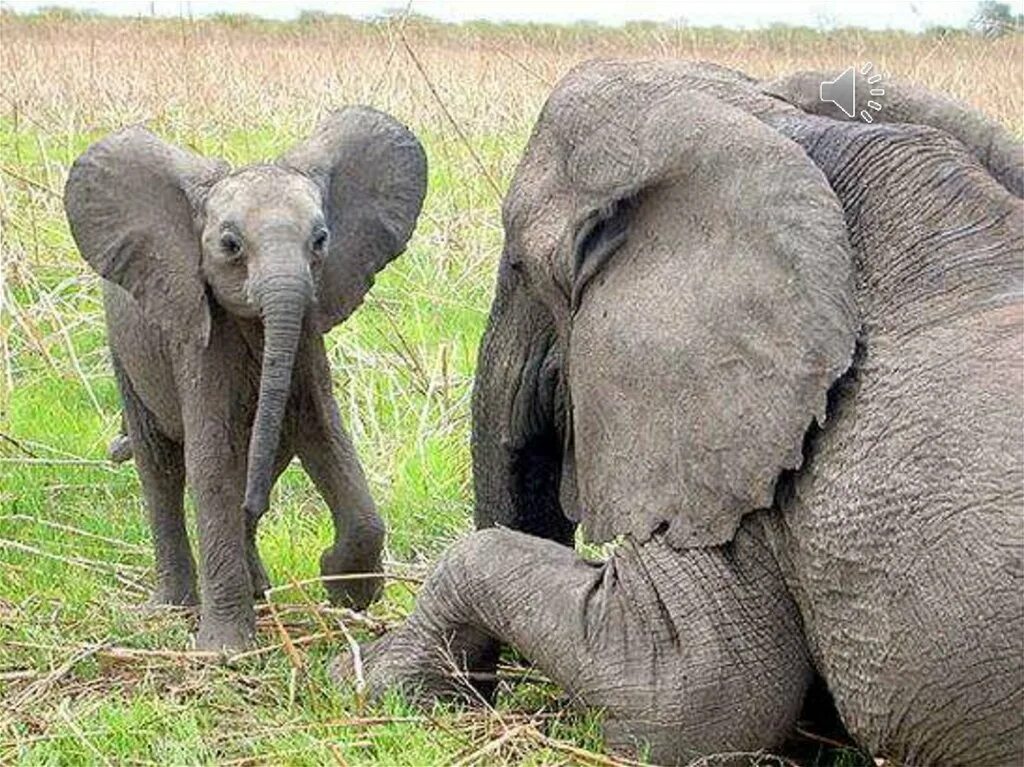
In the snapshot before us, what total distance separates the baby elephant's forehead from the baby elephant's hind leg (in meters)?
0.70

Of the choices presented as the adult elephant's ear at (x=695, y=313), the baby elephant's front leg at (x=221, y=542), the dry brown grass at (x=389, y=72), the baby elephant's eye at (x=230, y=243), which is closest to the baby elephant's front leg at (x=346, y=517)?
the baby elephant's front leg at (x=221, y=542)

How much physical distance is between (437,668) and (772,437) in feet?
2.42

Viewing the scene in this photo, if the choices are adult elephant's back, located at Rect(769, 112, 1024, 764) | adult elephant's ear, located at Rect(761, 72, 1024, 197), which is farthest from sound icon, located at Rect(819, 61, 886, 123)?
adult elephant's back, located at Rect(769, 112, 1024, 764)

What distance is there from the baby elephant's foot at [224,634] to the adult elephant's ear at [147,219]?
1.65 ft

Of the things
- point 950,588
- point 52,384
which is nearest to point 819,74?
point 950,588

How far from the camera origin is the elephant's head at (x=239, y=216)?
3346 mm

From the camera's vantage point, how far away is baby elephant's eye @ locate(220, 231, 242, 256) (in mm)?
3344

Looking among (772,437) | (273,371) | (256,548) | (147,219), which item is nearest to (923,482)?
(772,437)

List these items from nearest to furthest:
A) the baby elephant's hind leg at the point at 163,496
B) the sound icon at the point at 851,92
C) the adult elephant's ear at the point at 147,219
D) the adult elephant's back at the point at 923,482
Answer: the adult elephant's back at the point at 923,482 < the sound icon at the point at 851,92 < the adult elephant's ear at the point at 147,219 < the baby elephant's hind leg at the point at 163,496

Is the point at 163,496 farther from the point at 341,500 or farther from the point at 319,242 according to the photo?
the point at 319,242

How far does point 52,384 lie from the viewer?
18.5 feet

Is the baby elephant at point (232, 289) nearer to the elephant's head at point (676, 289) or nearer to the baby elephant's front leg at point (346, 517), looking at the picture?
the baby elephant's front leg at point (346, 517)

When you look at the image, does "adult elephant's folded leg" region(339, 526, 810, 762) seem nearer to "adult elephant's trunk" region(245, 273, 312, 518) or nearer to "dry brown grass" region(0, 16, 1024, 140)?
"adult elephant's trunk" region(245, 273, 312, 518)

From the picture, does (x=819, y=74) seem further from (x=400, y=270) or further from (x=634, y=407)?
(x=400, y=270)
